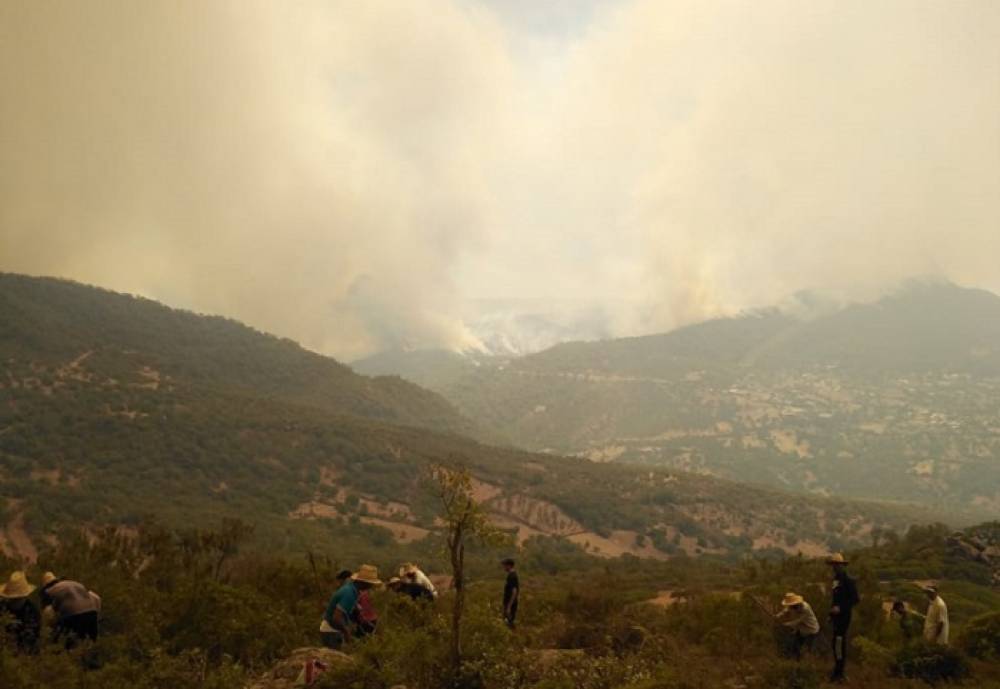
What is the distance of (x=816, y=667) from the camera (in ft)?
40.2

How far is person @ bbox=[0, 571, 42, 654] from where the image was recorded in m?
10.6

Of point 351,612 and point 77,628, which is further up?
point 351,612

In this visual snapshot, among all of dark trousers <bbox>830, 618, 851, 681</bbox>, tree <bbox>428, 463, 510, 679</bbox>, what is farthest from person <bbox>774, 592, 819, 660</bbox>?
tree <bbox>428, 463, 510, 679</bbox>

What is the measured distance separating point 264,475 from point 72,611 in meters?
80.1

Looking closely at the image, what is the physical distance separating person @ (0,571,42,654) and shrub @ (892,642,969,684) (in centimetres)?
1495

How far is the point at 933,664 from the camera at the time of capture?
1243cm

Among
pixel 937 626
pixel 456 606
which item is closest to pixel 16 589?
pixel 456 606

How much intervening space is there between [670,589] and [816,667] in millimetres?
33044

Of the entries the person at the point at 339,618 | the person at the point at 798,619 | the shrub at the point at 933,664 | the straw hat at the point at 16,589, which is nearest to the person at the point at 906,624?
the shrub at the point at 933,664

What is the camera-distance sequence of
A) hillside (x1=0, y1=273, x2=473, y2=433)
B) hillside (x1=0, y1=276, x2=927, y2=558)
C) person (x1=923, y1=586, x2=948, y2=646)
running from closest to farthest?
person (x1=923, y1=586, x2=948, y2=646) → hillside (x1=0, y1=276, x2=927, y2=558) → hillside (x1=0, y1=273, x2=473, y2=433)

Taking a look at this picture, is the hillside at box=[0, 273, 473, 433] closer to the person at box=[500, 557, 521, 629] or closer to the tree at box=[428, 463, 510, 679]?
the person at box=[500, 557, 521, 629]

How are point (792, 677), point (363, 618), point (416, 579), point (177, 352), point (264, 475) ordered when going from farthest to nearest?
1. point (177, 352)
2. point (264, 475)
3. point (416, 579)
4. point (363, 618)
5. point (792, 677)

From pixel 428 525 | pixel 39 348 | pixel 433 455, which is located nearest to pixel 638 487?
pixel 433 455

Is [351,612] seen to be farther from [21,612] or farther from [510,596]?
[21,612]
